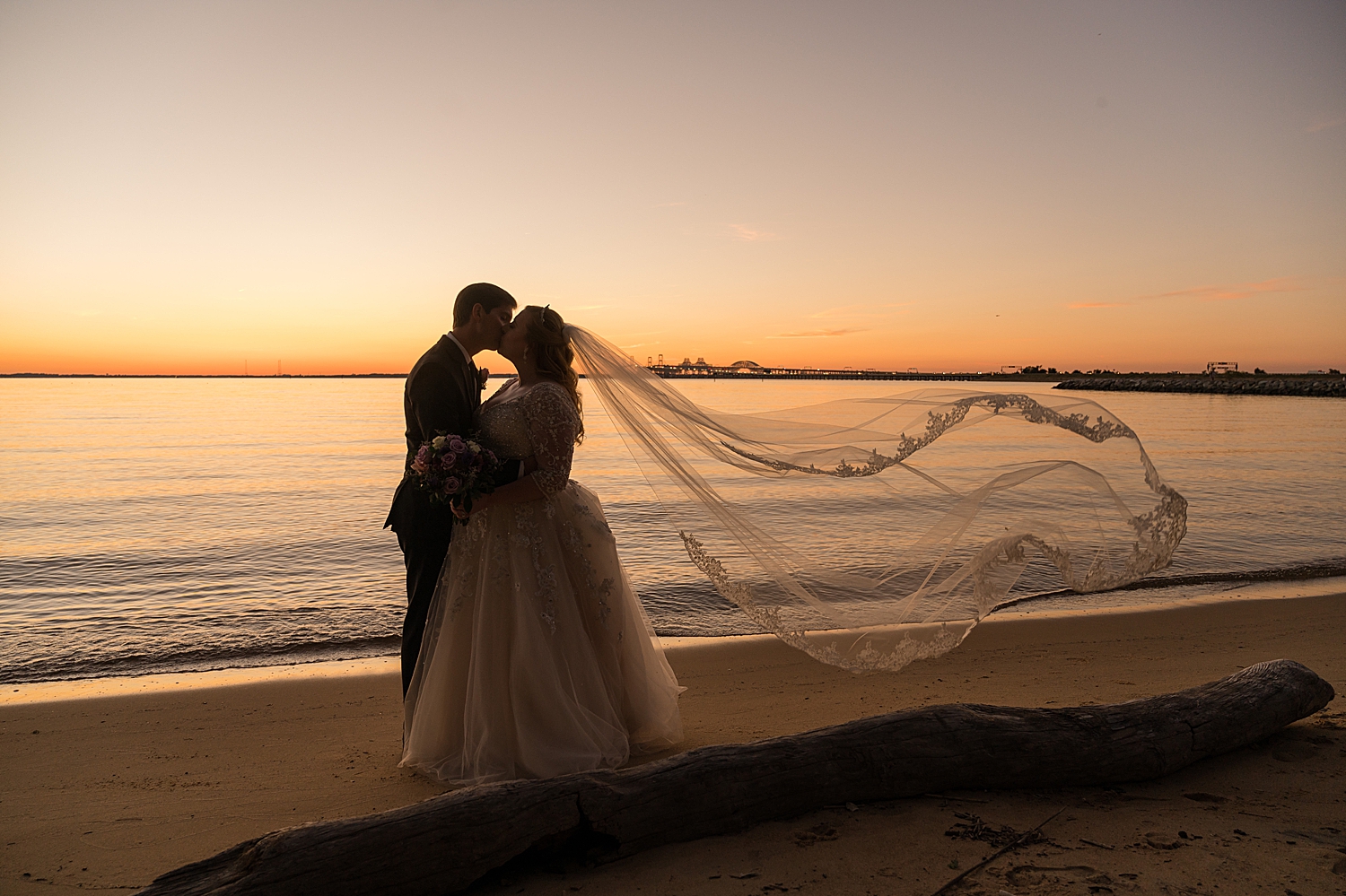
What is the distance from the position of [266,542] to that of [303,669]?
6.20 metres

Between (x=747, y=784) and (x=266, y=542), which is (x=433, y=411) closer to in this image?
(x=747, y=784)

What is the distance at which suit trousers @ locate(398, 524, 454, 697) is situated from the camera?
440 cm

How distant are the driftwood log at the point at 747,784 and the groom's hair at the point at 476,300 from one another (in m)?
2.59

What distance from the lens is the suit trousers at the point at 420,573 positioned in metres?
4.40

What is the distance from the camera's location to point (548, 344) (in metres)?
4.36

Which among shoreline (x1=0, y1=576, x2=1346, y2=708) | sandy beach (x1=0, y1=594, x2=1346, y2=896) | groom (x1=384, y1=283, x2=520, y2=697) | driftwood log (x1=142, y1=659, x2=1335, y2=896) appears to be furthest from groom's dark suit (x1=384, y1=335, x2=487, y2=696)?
shoreline (x1=0, y1=576, x2=1346, y2=708)

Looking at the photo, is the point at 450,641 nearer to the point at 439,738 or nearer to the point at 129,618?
the point at 439,738

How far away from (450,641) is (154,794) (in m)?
1.68

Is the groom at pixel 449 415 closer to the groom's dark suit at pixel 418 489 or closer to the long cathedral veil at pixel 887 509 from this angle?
the groom's dark suit at pixel 418 489

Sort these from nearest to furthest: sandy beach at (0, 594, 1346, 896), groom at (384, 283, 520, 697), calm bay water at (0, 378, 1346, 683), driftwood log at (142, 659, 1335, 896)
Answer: driftwood log at (142, 659, 1335, 896) < sandy beach at (0, 594, 1346, 896) < groom at (384, 283, 520, 697) < calm bay water at (0, 378, 1346, 683)

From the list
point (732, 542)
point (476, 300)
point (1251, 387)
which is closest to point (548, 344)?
point (476, 300)

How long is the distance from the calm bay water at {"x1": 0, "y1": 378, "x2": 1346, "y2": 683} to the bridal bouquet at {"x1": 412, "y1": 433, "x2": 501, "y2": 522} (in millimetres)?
2457

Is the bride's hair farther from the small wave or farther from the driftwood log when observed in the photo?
the small wave

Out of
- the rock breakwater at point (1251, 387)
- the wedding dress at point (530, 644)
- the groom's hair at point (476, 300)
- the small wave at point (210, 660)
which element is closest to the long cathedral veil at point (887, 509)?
the groom's hair at point (476, 300)
